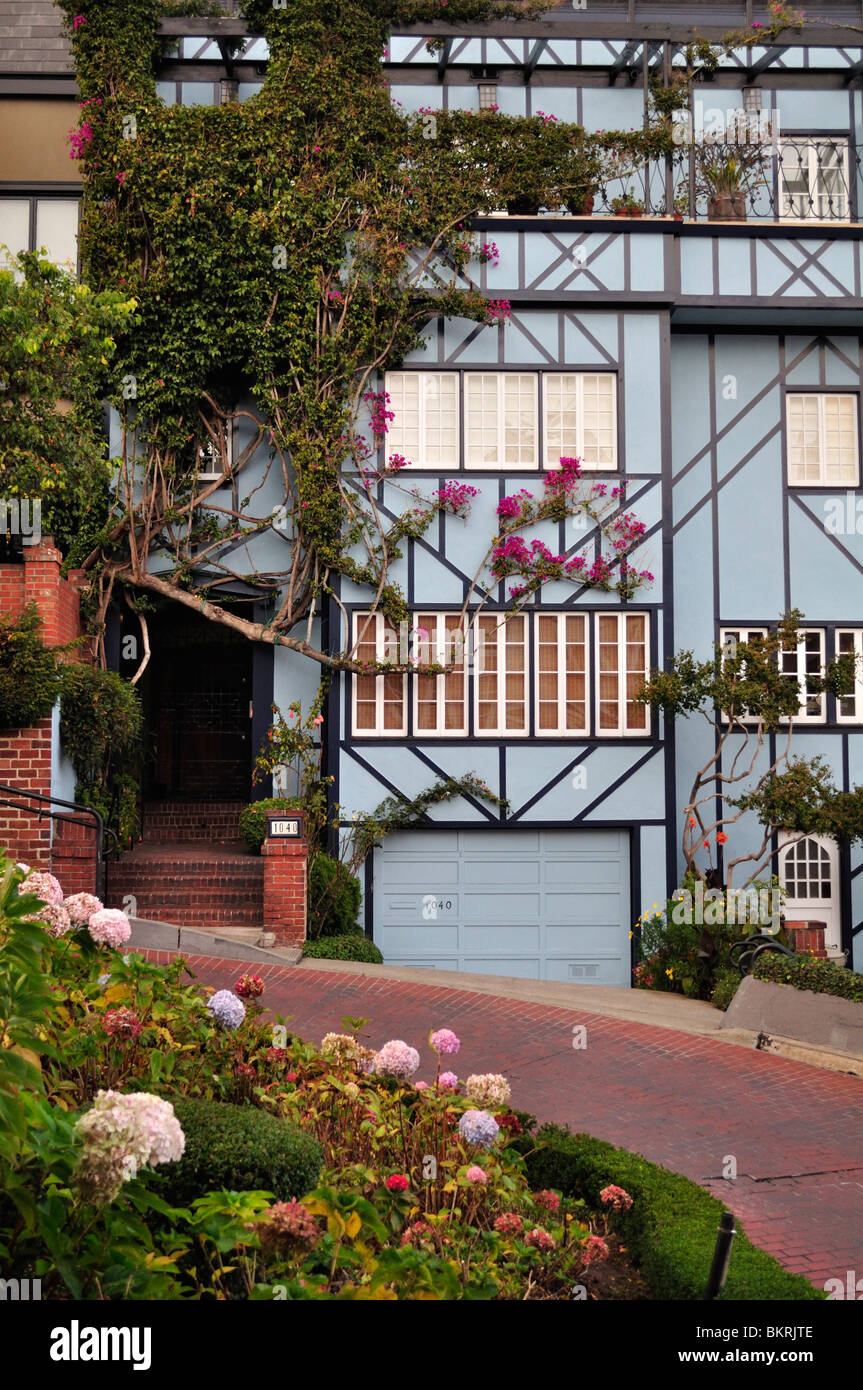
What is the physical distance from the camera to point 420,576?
1497cm

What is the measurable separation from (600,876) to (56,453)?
27.7 ft

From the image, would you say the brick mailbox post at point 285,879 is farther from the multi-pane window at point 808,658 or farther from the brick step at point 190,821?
the multi-pane window at point 808,658

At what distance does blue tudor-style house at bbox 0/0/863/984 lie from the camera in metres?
14.9

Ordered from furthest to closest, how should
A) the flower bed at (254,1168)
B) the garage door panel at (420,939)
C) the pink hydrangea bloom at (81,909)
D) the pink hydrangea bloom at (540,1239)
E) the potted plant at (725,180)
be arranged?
the potted plant at (725,180) → the garage door panel at (420,939) → the pink hydrangea bloom at (81,909) → the pink hydrangea bloom at (540,1239) → the flower bed at (254,1168)

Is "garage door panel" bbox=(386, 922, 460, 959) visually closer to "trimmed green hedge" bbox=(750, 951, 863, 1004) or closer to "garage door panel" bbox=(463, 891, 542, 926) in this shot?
"garage door panel" bbox=(463, 891, 542, 926)

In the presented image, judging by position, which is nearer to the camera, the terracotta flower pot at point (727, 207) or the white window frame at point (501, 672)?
the white window frame at point (501, 672)

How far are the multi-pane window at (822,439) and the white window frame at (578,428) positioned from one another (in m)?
2.80

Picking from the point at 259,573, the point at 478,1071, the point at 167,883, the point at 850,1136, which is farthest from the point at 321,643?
the point at 850,1136

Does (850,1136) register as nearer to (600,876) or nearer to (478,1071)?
(478,1071)

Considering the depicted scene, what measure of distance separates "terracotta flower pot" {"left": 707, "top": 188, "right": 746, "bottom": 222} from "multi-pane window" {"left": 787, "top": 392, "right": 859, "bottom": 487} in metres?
2.58

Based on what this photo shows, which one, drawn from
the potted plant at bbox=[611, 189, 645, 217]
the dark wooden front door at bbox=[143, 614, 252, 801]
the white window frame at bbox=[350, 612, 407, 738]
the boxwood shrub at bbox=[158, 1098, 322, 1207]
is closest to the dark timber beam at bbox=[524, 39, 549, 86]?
the potted plant at bbox=[611, 189, 645, 217]

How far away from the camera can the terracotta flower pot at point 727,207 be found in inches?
627

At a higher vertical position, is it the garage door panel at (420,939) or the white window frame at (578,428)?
the white window frame at (578,428)

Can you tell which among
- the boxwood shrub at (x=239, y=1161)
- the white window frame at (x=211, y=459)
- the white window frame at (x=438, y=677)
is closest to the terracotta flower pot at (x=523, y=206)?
the white window frame at (x=211, y=459)
